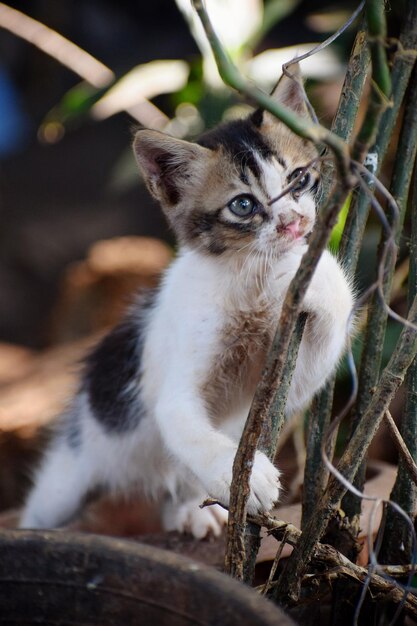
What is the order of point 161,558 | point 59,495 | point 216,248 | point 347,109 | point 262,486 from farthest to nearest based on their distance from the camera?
point 59,495 < point 216,248 < point 347,109 < point 262,486 < point 161,558

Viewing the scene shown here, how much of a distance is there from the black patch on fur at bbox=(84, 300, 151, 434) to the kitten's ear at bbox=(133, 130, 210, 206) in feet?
1.51

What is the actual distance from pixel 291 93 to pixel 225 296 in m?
0.50

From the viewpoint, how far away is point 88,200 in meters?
5.83

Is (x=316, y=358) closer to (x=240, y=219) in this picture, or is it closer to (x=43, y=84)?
(x=240, y=219)

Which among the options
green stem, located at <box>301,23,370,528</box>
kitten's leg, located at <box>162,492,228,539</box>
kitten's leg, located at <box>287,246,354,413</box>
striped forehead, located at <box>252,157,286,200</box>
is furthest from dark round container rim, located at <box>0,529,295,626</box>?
kitten's leg, located at <box>162,492,228,539</box>

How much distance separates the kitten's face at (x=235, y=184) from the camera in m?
1.64

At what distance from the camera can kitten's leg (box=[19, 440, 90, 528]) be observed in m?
2.47

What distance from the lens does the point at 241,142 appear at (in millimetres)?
1817

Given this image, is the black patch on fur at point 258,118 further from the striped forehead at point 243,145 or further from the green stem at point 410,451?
the green stem at point 410,451

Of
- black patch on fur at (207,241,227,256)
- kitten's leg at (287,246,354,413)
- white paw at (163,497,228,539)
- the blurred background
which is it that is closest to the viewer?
kitten's leg at (287,246,354,413)

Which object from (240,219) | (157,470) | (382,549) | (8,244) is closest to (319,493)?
(382,549)

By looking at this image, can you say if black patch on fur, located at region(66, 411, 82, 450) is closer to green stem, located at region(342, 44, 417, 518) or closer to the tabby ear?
green stem, located at region(342, 44, 417, 518)

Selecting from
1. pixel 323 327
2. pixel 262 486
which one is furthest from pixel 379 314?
pixel 262 486

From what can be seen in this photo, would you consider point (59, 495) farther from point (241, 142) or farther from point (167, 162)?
point (241, 142)
